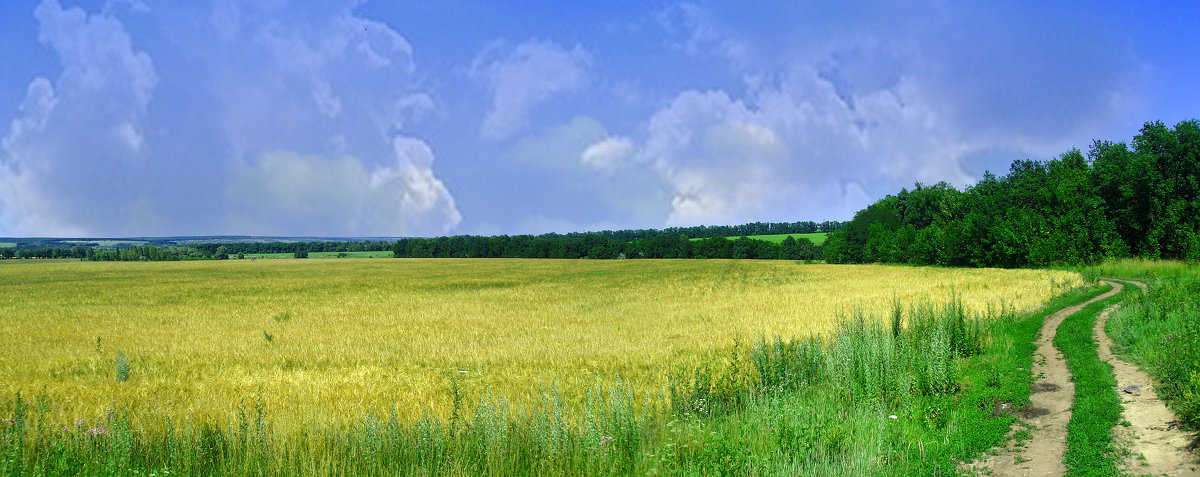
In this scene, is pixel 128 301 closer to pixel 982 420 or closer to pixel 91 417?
pixel 91 417

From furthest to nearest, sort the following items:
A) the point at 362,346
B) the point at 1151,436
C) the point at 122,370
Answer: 1. the point at 362,346
2. the point at 122,370
3. the point at 1151,436

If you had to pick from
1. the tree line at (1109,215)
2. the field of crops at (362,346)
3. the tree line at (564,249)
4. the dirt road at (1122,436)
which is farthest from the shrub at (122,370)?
the tree line at (564,249)

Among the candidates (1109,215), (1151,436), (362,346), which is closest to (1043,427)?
(1151,436)

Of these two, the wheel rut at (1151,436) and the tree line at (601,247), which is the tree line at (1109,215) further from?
the tree line at (601,247)

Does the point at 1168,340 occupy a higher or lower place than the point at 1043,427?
higher

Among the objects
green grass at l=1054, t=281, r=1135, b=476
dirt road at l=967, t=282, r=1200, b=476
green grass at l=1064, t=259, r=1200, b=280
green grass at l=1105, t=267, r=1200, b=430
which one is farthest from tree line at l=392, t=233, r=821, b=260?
dirt road at l=967, t=282, r=1200, b=476

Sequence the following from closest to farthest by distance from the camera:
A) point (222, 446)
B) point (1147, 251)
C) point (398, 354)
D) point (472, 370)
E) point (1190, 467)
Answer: point (1190, 467) < point (222, 446) < point (472, 370) < point (398, 354) < point (1147, 251)

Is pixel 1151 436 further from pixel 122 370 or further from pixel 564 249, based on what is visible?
pixel 564 249

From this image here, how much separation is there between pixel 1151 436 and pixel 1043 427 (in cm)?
118

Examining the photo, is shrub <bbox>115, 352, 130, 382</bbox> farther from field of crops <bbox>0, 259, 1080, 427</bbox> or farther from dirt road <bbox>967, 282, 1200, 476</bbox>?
dirt road <bbox>967, 282, 1200, 476</bbox>

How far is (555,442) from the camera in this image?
796 centimetres

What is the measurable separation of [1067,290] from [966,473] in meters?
28.3

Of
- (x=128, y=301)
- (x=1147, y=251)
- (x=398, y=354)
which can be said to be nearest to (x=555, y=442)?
(x=398, y=354)

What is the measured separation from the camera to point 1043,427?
29.3 feet
